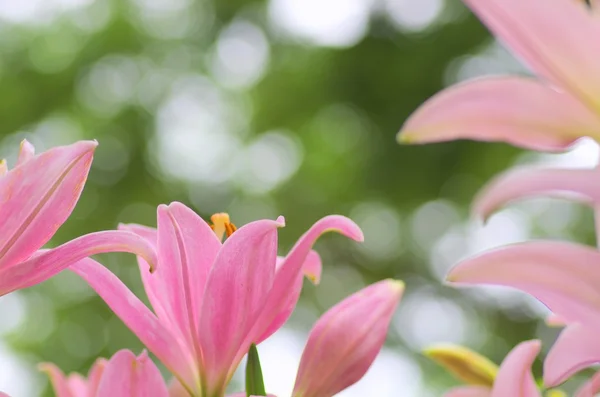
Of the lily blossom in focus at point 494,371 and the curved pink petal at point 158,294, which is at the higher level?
the curved pink petal at point 158,294

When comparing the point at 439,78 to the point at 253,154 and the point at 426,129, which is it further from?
the point at 426,129

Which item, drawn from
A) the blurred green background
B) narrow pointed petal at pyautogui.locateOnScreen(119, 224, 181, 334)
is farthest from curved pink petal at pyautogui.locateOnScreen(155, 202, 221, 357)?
the blurred green background

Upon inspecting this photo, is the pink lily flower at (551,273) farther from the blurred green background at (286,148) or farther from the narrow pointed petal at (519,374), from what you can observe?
the blurred green background at (286,148)

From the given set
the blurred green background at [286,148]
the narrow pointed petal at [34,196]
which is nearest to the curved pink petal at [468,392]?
the narrow pointed petal at [34,196]

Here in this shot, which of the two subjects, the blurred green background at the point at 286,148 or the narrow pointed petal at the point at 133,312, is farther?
the blurred green background at the point at 286,148

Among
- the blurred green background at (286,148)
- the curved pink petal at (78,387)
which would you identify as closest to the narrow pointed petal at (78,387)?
the curved pink petal at (78,387)

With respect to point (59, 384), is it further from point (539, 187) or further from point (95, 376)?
point (539, 187)

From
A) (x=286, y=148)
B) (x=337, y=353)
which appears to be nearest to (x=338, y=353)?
(x=337, y=353)
